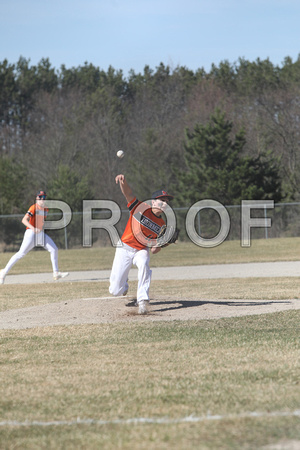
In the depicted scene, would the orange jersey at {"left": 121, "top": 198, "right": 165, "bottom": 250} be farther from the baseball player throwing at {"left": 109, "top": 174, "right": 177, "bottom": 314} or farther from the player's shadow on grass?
the player's shadow on grass

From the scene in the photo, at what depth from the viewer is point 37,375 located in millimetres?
6090

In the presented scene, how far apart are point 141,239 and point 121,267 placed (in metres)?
0.57

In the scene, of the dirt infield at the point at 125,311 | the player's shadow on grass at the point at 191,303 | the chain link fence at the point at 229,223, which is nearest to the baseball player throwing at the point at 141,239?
the dirt infield at the point at 125,311

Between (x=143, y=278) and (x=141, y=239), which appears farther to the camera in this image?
(x=141, y=239)

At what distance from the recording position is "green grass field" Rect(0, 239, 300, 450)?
164 inches

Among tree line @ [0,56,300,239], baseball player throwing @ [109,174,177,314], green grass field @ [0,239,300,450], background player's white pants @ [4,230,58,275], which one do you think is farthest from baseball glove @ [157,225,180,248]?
tree line @ [0,56,300,239]

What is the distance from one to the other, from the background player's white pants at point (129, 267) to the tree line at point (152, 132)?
86.0ft

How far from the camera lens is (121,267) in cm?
973

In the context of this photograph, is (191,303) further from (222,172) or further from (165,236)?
(222,172)

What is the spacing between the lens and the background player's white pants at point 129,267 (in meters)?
9.34

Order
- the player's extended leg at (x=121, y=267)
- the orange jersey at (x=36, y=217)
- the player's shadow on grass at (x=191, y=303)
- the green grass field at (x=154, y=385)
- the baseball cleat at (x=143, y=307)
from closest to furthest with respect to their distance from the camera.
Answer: the green grass field at (x=154, y=385) → the baseball cleat at (x=143, y=307) → the player's extended leg at (x=121, y=267) → the player's shadow on grass at (x=191, y=303) → the orange jersey at (x=36, y=217)

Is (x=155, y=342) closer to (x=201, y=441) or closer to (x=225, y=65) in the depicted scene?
(x=201, y=441)

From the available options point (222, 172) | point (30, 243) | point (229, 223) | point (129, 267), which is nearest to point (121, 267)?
point (129, 267)

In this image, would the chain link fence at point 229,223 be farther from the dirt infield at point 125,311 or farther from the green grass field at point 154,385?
the green grass field at point 154,385
